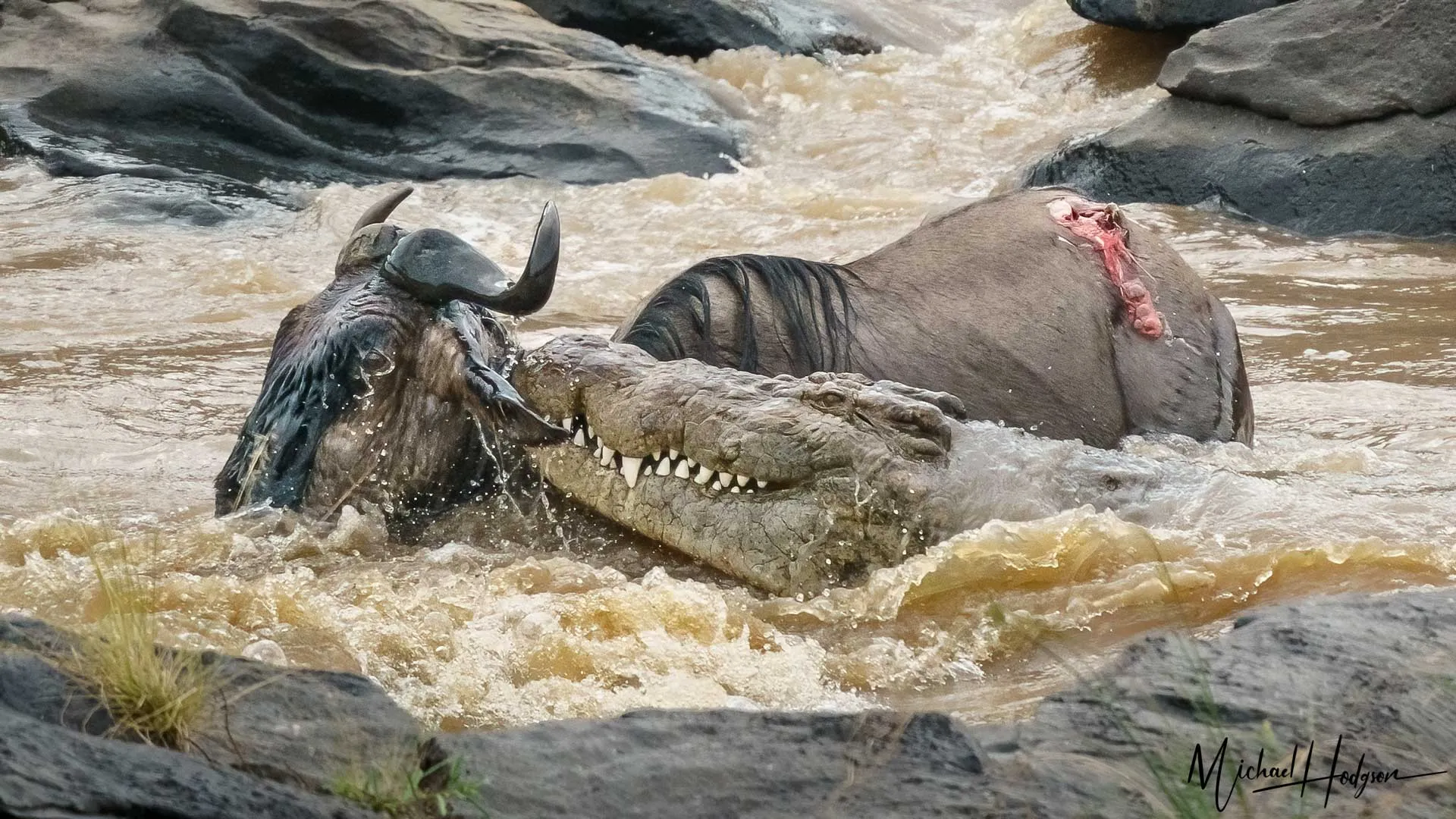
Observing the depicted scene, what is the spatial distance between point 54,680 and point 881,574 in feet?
6.90

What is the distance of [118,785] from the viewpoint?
185 cm

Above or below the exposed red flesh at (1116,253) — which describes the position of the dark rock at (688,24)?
above

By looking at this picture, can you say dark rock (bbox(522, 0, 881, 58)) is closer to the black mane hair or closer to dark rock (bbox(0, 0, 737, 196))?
dark rock (bbox(0, 0, 737, 196))

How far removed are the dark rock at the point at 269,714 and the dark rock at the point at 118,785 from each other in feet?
0.47

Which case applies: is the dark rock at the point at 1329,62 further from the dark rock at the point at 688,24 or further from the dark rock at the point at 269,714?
the dark rock at the point at 269,714

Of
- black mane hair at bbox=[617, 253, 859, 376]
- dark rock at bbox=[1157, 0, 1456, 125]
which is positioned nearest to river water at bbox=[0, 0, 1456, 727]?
black mane hair at bbox=[617, 253, 859, 376]

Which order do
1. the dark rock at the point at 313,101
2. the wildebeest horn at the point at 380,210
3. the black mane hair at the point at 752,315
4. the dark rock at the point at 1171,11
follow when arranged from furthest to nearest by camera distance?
1. the dark rock at the point at 1171,11
2. the dark rock at the point at 313,101
3. the wildebeest horn at the point at 380,210
4. the black mane hair at the point at 752,315

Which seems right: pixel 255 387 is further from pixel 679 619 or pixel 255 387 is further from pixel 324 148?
pixel 324 148

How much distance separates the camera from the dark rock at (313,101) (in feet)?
39.0

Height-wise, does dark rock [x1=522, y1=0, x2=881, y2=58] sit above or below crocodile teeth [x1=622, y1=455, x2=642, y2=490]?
above

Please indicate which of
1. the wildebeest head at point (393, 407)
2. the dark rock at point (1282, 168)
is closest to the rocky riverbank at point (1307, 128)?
the dark rock at point (1282, 168)

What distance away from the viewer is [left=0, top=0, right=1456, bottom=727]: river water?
11.8ft

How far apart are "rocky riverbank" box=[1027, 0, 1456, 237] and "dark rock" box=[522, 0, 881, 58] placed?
196 inches

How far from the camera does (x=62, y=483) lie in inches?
211
